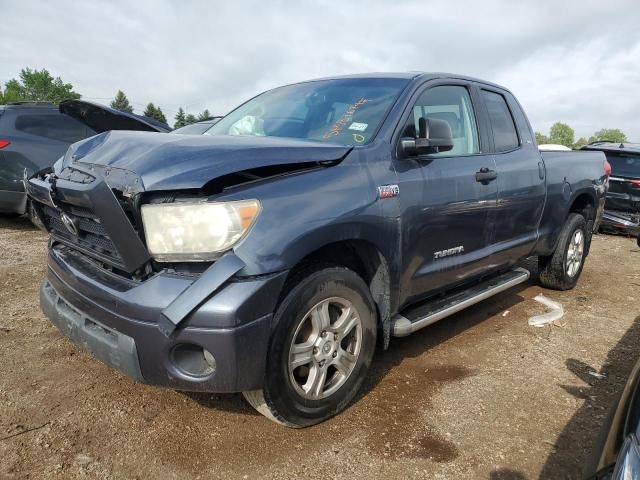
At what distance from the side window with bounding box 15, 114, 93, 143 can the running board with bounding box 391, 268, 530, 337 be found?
20.4 ft

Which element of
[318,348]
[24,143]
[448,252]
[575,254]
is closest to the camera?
[318,348]

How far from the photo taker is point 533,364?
135 inches

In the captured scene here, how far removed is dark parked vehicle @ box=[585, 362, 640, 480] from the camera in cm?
120

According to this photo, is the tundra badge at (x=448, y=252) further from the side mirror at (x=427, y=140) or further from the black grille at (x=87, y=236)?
the black grille at (x=87, y=236)

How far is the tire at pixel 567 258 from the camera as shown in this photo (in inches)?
194

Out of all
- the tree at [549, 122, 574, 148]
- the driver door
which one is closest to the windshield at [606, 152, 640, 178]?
the driver door

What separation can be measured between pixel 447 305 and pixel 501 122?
171cm

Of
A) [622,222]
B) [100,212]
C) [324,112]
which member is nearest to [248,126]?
[324,112]

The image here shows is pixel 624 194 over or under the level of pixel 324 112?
under

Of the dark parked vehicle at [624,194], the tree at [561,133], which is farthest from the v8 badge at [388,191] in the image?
the tree at [561,133]

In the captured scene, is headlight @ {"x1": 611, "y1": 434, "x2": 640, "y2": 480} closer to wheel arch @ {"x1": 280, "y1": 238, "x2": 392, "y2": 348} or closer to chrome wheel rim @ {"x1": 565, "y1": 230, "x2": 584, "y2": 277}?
wheel arch @ {"x1": 280, "y1": 238, "x2": 392, "y2": 348}

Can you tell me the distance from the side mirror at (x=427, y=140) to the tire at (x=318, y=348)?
0.81 m

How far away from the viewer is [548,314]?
4.46m

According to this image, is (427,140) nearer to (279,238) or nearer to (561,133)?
(279,238)
